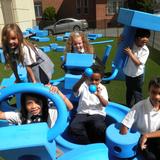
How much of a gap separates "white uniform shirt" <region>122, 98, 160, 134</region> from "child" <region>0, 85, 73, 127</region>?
0.47 metres

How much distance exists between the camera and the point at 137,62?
114 inches

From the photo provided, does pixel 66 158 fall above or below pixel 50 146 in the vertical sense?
below

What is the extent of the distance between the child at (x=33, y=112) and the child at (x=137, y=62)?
124 cm

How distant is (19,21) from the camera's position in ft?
44.9

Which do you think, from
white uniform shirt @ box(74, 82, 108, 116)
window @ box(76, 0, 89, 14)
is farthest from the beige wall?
white uniform shirt @ box(74, 82, 108, 116)

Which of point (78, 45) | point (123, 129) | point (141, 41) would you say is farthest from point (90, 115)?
point (78, 45)

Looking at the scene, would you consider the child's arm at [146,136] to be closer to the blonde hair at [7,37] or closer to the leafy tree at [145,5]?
the blonde hair at [7,37]

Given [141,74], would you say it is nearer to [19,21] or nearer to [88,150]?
[88,150]

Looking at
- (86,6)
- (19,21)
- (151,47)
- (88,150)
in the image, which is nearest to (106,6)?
(86,6)

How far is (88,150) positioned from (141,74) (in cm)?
168

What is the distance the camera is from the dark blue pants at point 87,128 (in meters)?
2.27

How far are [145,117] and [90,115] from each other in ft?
1.79

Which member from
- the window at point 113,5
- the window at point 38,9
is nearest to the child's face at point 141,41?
the window at point 113,5

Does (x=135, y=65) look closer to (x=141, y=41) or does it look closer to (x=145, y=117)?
(x=141, y=41)
